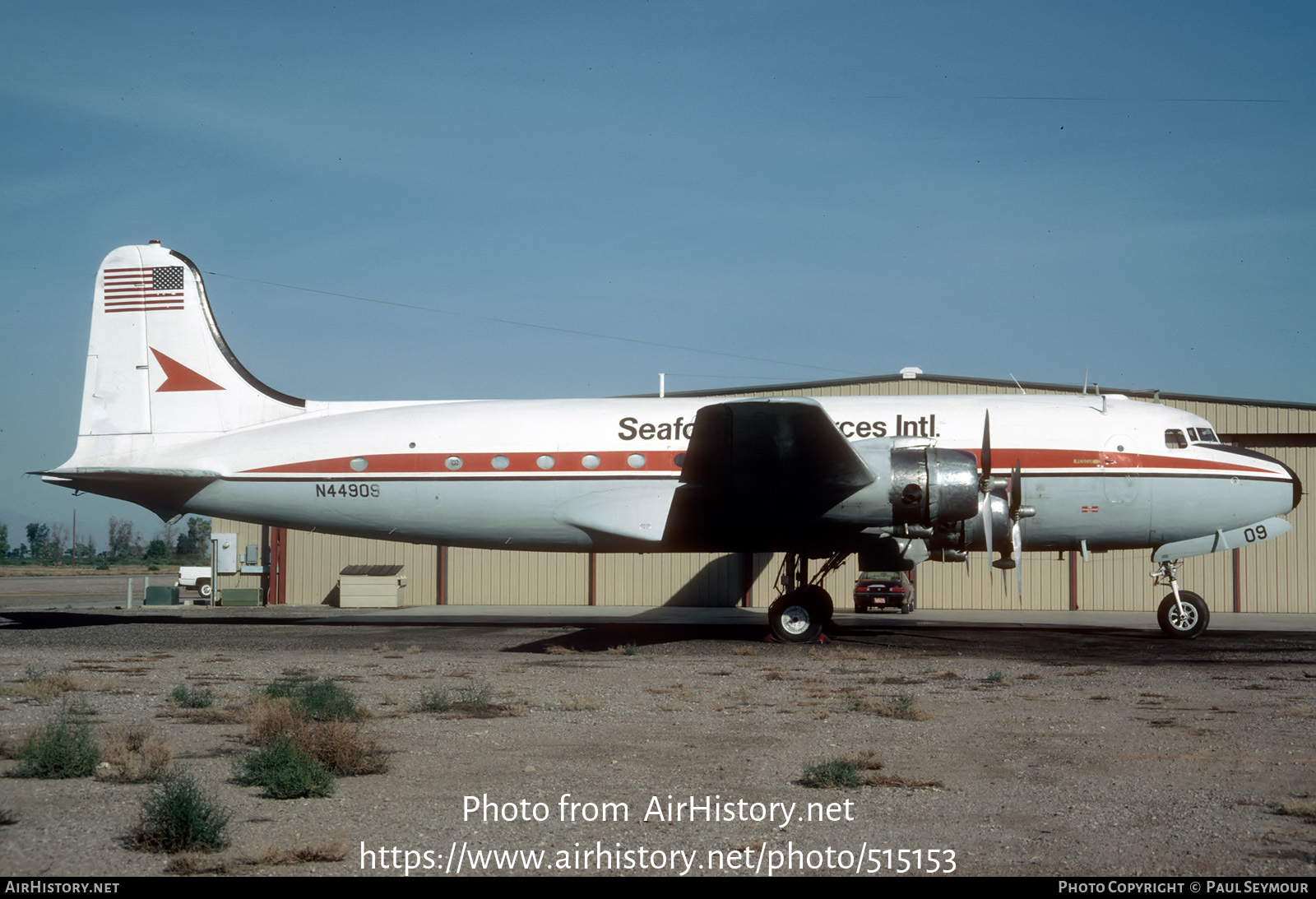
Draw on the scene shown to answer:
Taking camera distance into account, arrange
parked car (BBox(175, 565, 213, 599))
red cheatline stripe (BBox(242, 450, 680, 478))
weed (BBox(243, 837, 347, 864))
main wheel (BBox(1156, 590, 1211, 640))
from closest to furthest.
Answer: weed (BBox(243, 837, 347, 864)) → main wheel (BBox(1156, 590, 1211, 640)) → red cheatline stripe (BBox(242, 450, 680, 478)) → parked car (BBox(175, 565, 213, 599))

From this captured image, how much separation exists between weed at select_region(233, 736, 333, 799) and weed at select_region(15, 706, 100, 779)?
1.01m

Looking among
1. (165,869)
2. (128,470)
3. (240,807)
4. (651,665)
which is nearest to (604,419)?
(651,665)

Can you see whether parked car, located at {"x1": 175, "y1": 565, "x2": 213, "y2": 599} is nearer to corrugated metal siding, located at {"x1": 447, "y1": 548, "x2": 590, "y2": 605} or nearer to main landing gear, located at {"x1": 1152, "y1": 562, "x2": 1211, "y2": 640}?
corrugated metal siding, located at {"x1": 447, "y1": 548, "x2": 590, "y2": 605}

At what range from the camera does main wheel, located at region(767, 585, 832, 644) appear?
58.2 ft

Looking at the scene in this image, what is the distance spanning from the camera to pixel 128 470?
1991 centimetres

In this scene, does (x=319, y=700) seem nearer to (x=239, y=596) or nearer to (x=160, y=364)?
(x=160, y=364)

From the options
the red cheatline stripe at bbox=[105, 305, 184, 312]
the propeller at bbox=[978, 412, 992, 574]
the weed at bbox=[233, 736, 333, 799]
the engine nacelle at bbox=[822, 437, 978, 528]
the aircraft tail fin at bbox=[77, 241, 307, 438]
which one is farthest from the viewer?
the red cheatline stripe at bbox=[105, 305, 184, 312]

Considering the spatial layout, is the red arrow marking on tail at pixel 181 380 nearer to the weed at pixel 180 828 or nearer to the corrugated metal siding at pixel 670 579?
the corrugated metal siding at pixel 670 579

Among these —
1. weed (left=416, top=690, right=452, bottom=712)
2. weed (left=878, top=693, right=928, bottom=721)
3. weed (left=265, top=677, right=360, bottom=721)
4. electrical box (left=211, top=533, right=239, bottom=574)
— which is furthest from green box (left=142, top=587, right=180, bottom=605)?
weed (left=878, top=693, right=928, bottom=721)

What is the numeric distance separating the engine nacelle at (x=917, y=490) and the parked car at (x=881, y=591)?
11.0 metres

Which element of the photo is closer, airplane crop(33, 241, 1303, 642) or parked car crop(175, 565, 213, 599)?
airplane crop(33, 241, 1303, 642)

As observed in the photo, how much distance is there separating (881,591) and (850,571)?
182 inches

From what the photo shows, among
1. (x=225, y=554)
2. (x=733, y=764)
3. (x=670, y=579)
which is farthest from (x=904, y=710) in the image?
(x=225, y=554)

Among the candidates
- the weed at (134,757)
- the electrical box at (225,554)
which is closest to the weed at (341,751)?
the weed at (134,757)
